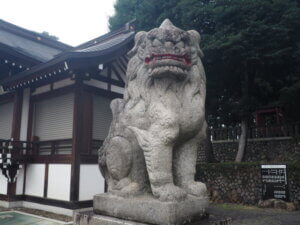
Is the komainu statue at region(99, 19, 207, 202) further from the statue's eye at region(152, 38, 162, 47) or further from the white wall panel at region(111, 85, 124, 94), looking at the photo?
the white wall panel at region(111, 85, 124, 94)

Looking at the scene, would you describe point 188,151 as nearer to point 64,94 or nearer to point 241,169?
point 64,94

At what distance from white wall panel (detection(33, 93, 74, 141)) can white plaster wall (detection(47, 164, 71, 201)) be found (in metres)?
0.91

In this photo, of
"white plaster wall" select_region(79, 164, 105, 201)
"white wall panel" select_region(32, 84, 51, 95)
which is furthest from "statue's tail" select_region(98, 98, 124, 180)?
"white wall panel" select_region(32, 84, 51, 95)

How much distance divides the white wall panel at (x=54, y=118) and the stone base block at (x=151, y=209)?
5.51 meters

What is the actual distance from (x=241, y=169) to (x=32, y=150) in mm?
6790

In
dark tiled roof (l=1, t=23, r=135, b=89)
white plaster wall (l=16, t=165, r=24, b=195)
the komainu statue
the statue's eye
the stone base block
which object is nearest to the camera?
A: the stone base block

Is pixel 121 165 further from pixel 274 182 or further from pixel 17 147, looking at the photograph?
pixel 274 182

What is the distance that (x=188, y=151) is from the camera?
295 cm

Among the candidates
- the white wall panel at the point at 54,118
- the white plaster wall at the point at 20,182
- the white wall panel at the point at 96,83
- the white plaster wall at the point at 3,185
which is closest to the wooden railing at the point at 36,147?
the white wall panel at the point at 54,118

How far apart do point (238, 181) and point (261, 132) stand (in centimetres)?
560

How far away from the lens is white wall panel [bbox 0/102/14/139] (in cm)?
959

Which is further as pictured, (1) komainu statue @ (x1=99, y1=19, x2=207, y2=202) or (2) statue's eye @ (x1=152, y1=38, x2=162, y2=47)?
(2) statue's eye @ (x1=152, y1=38, x2=162, y2=47)

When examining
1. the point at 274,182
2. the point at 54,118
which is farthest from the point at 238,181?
the point at 54,118

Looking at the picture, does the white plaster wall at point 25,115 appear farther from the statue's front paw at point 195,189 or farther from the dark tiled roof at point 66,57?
the statue's front paw at point 195,189
